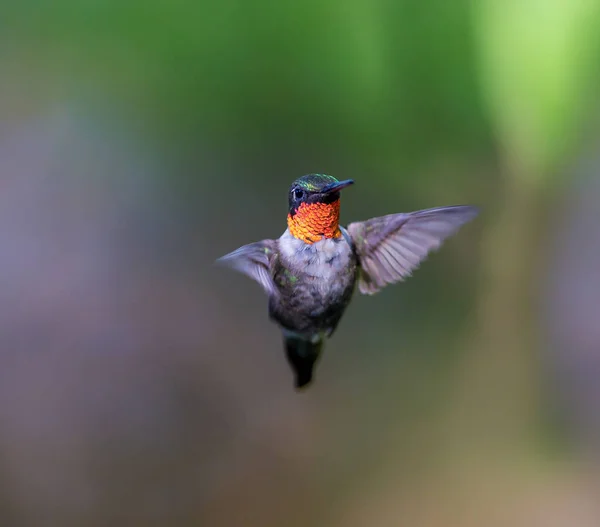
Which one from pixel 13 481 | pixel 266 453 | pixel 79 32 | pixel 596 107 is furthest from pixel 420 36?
pixel 13 481

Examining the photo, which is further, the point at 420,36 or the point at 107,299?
the point at 107,299

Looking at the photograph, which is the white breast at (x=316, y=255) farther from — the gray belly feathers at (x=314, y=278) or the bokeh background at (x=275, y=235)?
the bokeh background at (x=275, y=235)

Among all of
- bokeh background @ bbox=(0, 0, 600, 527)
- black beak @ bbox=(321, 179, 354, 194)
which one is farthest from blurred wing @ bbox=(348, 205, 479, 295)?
bokeh background @ bbox=(0, 0, 600, 527)

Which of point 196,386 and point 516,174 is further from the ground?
point 516,174

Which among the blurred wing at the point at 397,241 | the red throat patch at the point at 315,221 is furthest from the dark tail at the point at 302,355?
the red throat patch at the point at 315,221

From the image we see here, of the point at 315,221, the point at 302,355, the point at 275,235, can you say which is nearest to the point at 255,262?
the point at 315,221

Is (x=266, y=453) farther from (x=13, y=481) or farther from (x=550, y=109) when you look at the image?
(x=550, y=109)
